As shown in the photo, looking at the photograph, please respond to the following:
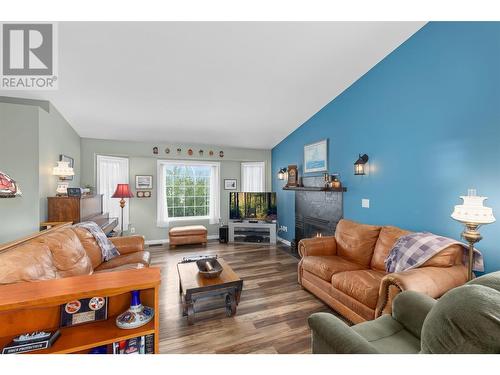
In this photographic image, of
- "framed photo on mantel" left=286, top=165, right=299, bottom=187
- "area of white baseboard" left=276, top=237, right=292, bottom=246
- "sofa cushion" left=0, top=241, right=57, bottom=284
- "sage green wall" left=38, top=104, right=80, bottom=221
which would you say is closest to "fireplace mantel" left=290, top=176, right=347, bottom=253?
"framed photo on mantel" left=286, top=165, right=299, bottom=187

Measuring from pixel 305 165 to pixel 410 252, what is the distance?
2.55 m

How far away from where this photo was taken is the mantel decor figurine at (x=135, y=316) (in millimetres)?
1161

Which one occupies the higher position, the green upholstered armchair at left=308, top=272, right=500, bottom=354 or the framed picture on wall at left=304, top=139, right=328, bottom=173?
the framed picture on wall at left=304, top=139, right=328, bottom=173

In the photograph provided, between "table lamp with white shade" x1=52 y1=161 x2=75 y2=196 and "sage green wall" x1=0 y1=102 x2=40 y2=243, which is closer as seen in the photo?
"sage green wall" x1=0 y1=102 x2=40 y2=243

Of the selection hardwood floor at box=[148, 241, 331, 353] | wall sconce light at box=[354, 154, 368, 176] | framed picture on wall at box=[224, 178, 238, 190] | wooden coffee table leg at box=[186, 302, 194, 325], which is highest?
wall sconce light at box=[354, 154, 368, 176]

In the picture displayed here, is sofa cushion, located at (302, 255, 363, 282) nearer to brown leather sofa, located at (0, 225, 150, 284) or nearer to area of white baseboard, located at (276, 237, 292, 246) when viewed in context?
brown leather sofa, located at (0, 225, 150, 284)

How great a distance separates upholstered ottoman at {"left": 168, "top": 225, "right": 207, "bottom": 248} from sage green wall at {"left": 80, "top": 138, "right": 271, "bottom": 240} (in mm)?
566

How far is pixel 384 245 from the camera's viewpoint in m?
2.27

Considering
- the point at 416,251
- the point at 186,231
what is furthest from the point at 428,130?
the point at 186,231

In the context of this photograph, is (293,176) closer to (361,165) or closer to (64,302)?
(361,165)

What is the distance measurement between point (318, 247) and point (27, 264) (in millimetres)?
2743

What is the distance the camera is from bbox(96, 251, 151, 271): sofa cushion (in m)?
2.27

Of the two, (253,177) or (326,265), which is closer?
(326,265)

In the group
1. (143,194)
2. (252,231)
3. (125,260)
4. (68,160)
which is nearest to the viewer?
(125,260)
